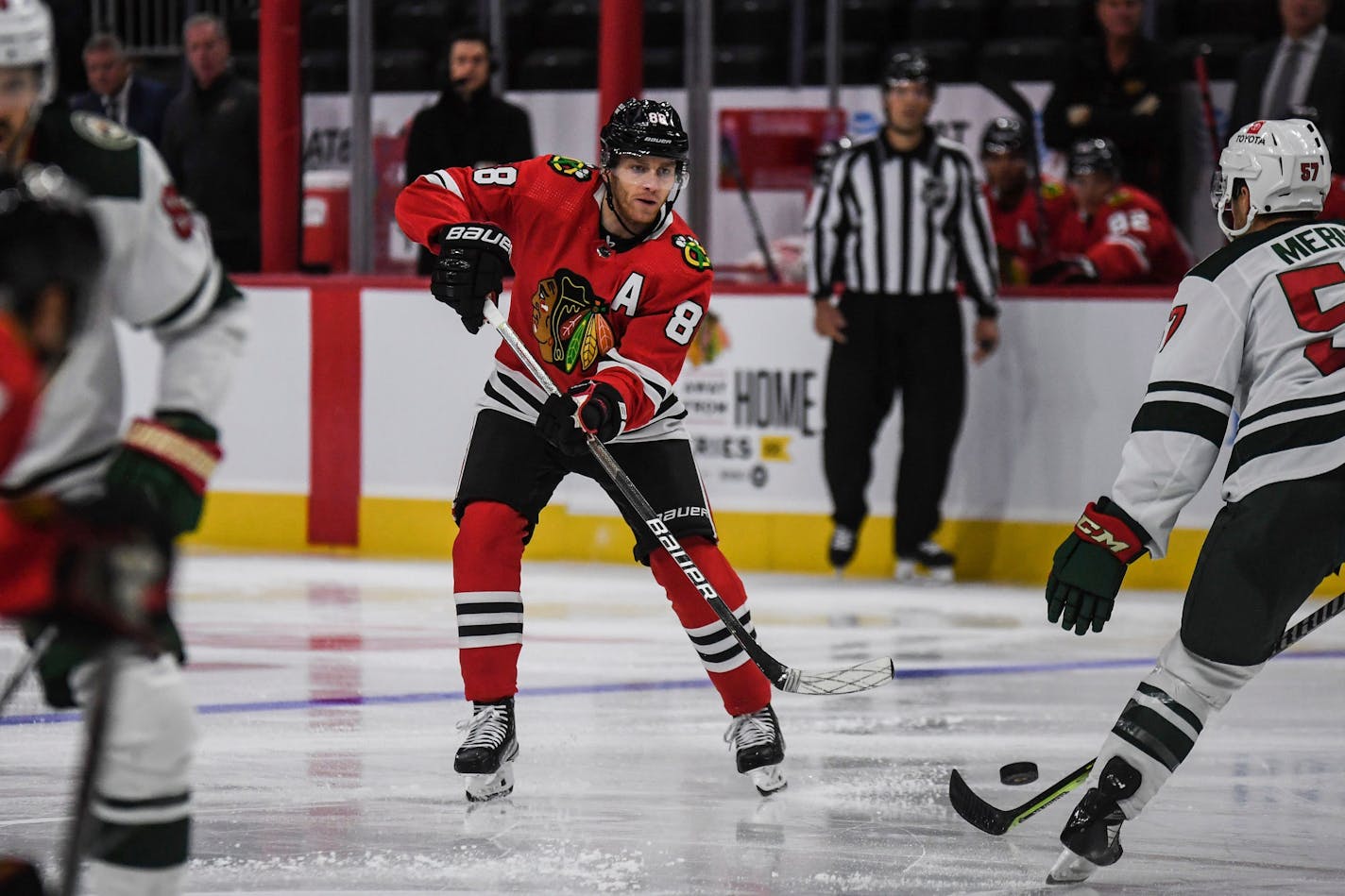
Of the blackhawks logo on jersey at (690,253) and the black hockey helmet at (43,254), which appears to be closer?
the black hockey helmet at (43,254)

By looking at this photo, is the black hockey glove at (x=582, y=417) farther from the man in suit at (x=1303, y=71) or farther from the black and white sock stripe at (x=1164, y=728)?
the man in suit at (x=1303, y=71)

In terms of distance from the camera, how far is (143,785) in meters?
2.37

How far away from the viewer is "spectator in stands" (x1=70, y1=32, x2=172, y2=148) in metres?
8.39

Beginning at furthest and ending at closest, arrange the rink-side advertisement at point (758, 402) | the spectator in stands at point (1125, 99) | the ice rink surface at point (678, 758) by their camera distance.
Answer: the rink-side advertisement at point (758, 402) → the spectator in stands at point (1125, 99) → the ice rink surface at point (678, 758)

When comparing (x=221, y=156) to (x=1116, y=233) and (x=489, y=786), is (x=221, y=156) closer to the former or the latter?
(x=1116, y=233)

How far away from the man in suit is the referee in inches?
39.6

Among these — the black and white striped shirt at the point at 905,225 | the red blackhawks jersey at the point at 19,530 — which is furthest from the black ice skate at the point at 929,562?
the red blackhawks jersey at the point at 19,530

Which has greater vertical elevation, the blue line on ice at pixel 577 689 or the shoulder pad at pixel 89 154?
the shoulder pad at pixel 89 154

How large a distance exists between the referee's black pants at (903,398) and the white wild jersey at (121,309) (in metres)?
4.69

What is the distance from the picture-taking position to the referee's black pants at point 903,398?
7.12 meters

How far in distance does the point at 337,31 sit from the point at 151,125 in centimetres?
86

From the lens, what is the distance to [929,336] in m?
7.15

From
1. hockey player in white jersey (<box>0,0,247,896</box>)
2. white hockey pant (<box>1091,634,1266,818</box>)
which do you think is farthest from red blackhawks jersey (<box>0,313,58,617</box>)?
white hockey pant (<box>1091,634,1266,818</box>)

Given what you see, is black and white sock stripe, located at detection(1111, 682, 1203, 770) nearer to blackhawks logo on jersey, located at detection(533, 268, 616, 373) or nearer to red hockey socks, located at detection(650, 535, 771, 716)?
red hockey socks, located at detection(650, 535, 771, 716)
